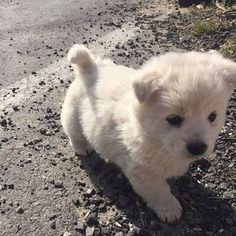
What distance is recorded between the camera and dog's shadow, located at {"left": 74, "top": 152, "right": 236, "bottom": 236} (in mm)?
3611

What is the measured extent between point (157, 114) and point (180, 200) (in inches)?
38.4

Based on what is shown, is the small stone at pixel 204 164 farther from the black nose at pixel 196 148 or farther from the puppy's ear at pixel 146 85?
the puppy's ear at pixel 146 85

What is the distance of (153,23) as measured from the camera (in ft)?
27.0

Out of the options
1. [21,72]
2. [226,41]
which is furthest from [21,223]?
[226,41]

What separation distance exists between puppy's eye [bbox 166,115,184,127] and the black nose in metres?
0.19

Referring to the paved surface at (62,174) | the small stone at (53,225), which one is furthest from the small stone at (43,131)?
the small stone at (53,225)

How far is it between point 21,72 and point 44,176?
2.57 metres

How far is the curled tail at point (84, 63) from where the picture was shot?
13.9ft

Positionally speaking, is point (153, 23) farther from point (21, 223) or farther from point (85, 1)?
point (21, 223)

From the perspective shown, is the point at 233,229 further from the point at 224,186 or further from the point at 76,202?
the point at 76,202

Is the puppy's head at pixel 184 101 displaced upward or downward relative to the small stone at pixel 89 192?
upward

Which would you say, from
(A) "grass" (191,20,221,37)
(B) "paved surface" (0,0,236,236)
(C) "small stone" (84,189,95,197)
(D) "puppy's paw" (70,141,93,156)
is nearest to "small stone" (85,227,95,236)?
(B) "paved surface" (0,0,236,236)

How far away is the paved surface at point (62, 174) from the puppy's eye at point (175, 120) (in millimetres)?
915

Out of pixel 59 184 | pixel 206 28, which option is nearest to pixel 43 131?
pixel 59 184
